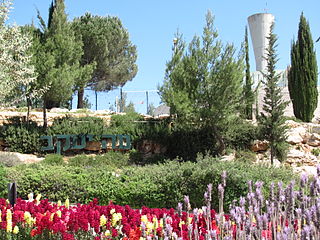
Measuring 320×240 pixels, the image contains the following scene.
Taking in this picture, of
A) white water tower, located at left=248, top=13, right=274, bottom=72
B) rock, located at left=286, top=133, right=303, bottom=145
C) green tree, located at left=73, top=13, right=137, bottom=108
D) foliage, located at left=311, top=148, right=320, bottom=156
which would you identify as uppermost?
white water tower, located at left=248, top=13, right=274, bottom=72

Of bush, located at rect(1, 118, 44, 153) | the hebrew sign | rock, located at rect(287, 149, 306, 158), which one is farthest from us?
the hebrew sign

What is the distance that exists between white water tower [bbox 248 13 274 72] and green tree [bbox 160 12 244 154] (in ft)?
71.5

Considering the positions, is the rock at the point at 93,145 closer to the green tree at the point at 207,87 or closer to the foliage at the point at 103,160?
the foliage at the point at 103,160

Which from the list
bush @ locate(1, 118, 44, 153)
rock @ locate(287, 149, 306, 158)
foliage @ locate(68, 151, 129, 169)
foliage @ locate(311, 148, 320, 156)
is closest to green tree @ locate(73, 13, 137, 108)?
bush @ locate(1, 118, 44, 153)

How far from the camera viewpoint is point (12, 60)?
12.8 metres

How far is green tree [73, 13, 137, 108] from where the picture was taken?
73.6 ft

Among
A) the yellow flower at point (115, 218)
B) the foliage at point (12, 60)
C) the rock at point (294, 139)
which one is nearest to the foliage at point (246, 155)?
the rock at point (294, 139)

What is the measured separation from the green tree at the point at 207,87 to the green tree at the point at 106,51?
982 centimetres

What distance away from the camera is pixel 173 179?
7.19m

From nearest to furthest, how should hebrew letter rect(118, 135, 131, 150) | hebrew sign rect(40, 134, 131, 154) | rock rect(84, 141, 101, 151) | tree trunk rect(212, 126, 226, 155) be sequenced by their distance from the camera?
tree trunk rect(212, 126, 226, 155), hebrew sign rect(40, 134, 131, 154), hebrew letter rect(118, 135, 131, 150), rock rect(84, 141, 101, 151)

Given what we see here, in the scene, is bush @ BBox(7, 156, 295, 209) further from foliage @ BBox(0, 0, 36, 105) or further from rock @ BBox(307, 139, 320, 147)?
rock @ BBox(307, 139, 320, 147)

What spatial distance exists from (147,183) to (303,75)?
14629 millimetres

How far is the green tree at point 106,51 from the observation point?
22431mm

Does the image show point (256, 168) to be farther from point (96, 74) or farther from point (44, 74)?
point (96, 74)
